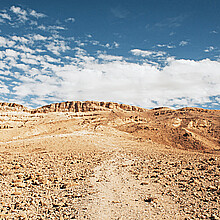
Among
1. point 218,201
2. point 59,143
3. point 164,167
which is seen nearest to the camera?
point 218,201

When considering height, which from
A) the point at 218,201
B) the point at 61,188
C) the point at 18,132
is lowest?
the point at 18,132

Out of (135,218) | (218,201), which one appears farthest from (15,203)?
(218,201)

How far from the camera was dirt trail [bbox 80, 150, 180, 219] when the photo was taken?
6.34m

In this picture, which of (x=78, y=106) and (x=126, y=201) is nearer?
(x=126, y=201)

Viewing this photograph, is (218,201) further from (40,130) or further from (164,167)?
(40,130)

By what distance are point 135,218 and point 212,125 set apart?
158ft

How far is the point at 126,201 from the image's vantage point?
7375mm

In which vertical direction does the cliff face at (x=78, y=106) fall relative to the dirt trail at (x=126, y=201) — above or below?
above

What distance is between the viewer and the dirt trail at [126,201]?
6344 millimetres

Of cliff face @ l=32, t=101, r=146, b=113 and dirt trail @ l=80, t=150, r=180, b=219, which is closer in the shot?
dirt trail @ l=80, t=150, r=180, b=219

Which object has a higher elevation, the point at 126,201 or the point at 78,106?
the point at 78,106

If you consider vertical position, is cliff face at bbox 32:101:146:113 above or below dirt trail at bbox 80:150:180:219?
above

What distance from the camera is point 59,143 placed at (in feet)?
77.7

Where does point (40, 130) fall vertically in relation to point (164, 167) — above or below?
below
